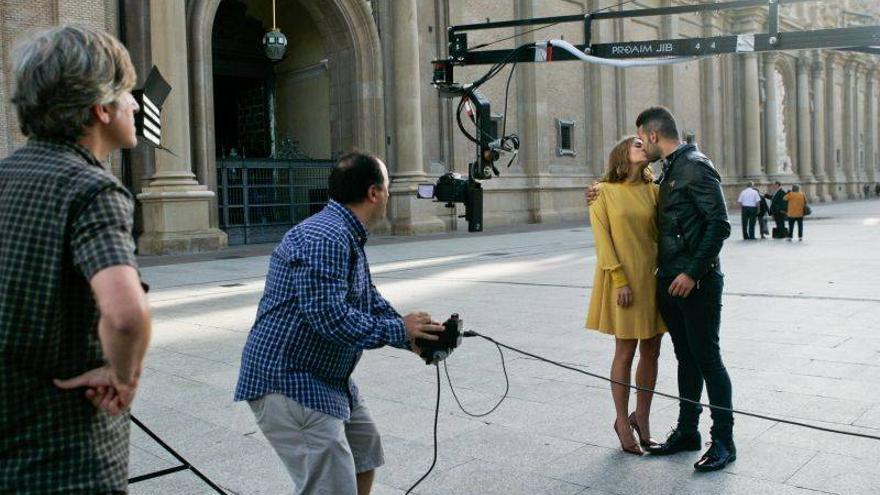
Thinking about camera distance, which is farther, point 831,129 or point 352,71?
point 831,129

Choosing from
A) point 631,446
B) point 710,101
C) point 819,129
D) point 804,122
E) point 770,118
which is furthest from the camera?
point 819,129

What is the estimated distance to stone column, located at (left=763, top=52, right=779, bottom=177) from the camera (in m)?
48.8

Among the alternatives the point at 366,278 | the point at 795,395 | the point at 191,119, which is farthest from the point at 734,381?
the point at 191,119

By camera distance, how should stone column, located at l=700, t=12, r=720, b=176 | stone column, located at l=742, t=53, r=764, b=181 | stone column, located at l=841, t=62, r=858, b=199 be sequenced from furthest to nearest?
stone column, located at l=841, t=62, r=858, b=199 < stone column, located at l=742, t=53, r=764, b=181 < stone column, located at l=700, t=12, r=720, b=176

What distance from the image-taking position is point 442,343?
120 inches

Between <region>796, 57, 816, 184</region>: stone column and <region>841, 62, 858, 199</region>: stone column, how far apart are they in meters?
8.55

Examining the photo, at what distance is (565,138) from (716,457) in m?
29.8

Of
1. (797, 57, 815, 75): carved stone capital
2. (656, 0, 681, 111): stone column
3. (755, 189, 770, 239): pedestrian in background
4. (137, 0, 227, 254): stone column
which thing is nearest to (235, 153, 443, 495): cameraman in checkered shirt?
(137, 0, 227, 254): stone column

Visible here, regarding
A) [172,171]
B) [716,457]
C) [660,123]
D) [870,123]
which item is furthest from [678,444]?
[870,123]

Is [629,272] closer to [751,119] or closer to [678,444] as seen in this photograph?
[678,444]

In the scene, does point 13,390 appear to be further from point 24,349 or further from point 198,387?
point 198,387

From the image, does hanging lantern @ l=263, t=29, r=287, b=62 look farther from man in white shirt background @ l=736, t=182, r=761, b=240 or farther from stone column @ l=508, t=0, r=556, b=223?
man in white shirt background @ l=736, t=182, r=761, b=240

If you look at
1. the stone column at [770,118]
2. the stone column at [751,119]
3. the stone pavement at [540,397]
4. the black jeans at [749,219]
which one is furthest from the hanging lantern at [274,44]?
the stone column at [770,118]

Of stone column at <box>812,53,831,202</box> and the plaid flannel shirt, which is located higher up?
stone column at <box>812,53,831,202</box>
